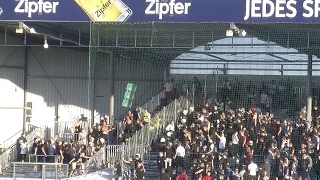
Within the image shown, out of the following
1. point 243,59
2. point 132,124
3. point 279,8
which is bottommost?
point 132,124

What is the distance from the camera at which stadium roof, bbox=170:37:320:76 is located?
2919cm

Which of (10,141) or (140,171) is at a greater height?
(10,141)

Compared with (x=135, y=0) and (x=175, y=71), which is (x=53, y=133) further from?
(x=135, y=0)

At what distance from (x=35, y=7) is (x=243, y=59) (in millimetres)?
8894

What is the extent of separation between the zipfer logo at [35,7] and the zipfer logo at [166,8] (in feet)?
11.4

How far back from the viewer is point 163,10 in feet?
86.3

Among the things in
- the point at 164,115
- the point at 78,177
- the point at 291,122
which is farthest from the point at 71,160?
the point at 291,122

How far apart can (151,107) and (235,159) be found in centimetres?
723

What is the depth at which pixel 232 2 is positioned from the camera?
25.7 metres

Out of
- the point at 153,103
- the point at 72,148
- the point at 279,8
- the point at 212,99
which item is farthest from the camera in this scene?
the point at 153,103

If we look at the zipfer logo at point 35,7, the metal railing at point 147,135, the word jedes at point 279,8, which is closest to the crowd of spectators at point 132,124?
the metal railing at point 147,135

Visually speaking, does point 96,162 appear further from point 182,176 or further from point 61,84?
point 61,84

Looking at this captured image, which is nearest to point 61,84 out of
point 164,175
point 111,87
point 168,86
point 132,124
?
point 111,87

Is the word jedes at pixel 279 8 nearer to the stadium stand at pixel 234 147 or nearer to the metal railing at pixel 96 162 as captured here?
the stadium stand at pixel 234 147
